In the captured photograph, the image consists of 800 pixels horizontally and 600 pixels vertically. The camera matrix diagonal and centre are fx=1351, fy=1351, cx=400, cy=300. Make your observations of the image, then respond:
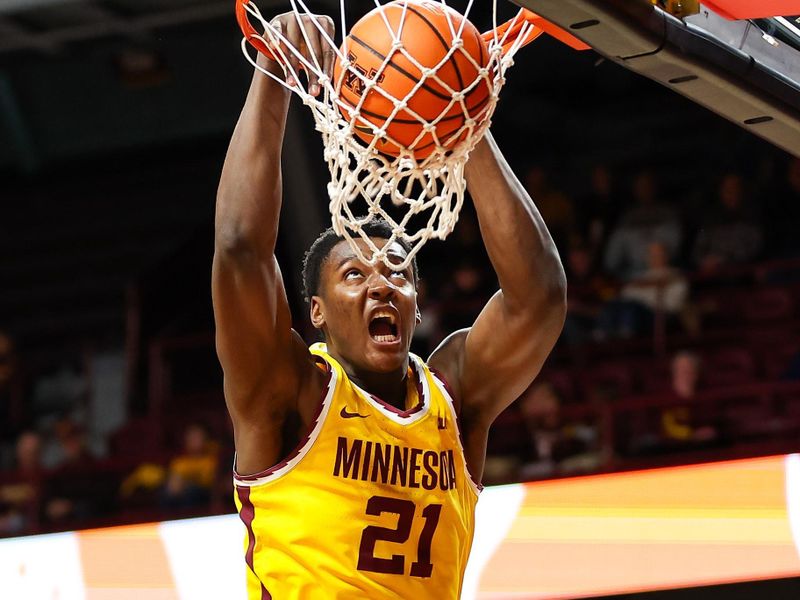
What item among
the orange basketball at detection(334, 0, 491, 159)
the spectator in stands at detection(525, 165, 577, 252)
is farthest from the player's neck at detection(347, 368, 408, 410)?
the spectator in stands at detection(525, 165, 577, 252)

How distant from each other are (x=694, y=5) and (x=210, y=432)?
22.4 feet

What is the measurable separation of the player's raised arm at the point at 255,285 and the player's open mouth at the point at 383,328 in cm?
22

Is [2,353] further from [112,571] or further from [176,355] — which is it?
[112,571]

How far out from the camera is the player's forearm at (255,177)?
9.67 ft

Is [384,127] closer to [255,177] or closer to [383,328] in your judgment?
[255,177]

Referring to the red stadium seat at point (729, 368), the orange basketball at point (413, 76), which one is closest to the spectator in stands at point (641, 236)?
the red stadium seat at point (729, 368)

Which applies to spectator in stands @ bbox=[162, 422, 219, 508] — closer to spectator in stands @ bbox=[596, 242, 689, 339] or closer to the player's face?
spectator in stands @ bbox=[596, 242, 689, 339]

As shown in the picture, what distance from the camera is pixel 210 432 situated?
366 inches

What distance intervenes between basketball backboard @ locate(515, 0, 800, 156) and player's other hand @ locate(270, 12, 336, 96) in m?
0.61

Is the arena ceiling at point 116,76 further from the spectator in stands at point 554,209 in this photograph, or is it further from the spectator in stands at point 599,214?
the spectator in stands at point 599,214

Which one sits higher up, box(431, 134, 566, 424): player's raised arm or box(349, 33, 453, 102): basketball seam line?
box(349, 33, 453, 102): basketball seam line

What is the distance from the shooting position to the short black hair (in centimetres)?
334

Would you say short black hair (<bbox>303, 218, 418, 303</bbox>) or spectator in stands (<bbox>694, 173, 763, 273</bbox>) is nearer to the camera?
short black hair (<bbox>303, 218, 418, 303</bbox>)

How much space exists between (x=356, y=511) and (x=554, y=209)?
6.89m
